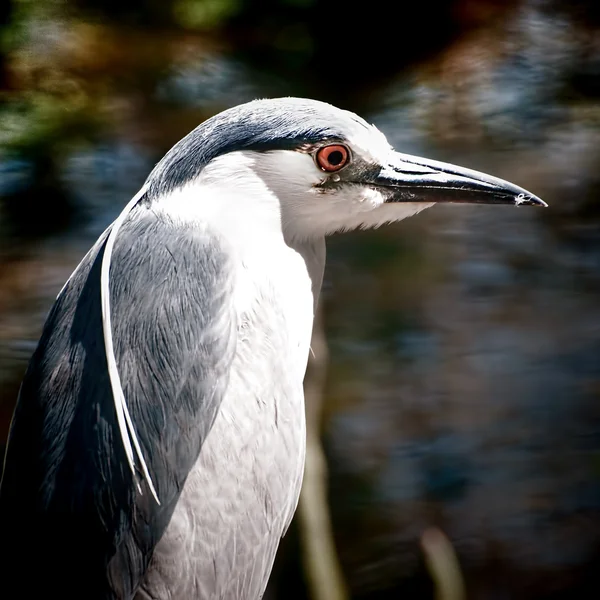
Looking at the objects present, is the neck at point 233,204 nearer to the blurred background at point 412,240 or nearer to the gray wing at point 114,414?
the gray wing at point 114,414

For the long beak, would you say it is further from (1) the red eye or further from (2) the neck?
(2) the neck

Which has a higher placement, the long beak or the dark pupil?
the dark pupil

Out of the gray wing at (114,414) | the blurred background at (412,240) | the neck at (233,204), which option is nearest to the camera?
the gray wing at (114,414)

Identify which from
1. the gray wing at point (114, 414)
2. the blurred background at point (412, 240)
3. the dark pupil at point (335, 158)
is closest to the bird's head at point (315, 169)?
the dark pupil at point (335, 158)

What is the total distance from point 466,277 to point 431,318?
0.29 m

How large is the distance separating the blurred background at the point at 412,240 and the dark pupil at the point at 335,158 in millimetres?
1062

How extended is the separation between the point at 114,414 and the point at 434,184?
2.49 feet

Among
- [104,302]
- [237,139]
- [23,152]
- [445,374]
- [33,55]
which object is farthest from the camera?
[33,55]

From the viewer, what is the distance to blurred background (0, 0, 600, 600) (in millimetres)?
3504

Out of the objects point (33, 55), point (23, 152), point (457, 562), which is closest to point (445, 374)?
point (457, 562)

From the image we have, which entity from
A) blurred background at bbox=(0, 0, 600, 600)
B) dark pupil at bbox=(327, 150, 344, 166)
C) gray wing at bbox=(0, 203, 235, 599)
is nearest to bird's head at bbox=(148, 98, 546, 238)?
dark pupil at bbox=(327, 150, 344, 166)

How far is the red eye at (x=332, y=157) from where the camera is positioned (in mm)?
1696

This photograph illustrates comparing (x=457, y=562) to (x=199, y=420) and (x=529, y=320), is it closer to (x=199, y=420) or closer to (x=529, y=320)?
(x=529, y=320)

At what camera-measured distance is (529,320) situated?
13.5ft
